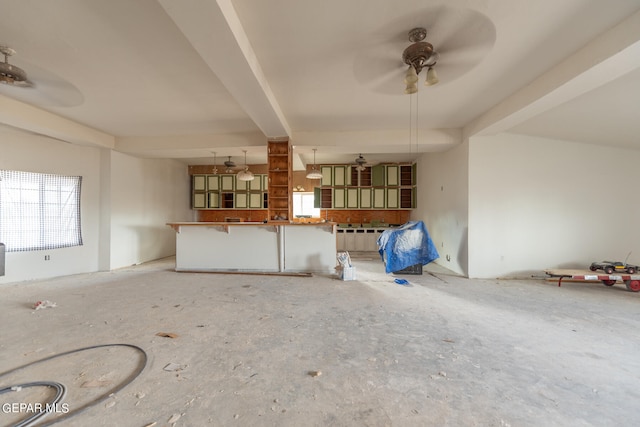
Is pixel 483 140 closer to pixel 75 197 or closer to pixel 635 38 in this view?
pixel 635 38

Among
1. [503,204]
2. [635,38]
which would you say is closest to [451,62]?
[635,38]

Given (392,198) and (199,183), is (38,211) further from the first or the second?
(392,198)

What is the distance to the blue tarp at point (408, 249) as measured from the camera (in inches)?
181

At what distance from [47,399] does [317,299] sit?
2.45m

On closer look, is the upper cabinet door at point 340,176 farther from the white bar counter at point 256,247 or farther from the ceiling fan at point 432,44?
the ceiling fan at point 432,44

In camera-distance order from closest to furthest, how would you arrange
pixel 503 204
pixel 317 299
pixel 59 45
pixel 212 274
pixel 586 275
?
1. pixel 59 45
2. pixel 317 299
3. pixel 586 275
4. pixel 503 204
5. pixel 212 274

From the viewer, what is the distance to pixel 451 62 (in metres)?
2.62

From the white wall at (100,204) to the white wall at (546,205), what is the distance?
293 inches

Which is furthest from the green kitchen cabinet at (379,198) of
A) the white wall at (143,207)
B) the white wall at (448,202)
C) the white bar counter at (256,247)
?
the white wall at (143,207)

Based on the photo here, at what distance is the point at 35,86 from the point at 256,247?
3.87 m

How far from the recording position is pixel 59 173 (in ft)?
15.5

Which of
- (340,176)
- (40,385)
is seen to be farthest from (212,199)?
(40,385)

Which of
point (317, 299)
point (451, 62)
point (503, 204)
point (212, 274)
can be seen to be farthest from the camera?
point (212, 274)

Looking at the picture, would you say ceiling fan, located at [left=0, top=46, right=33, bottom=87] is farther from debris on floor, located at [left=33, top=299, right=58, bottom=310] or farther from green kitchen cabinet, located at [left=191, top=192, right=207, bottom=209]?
green kitchen cabinet, located at [left=191, top=192, right=207, bottom=209]
